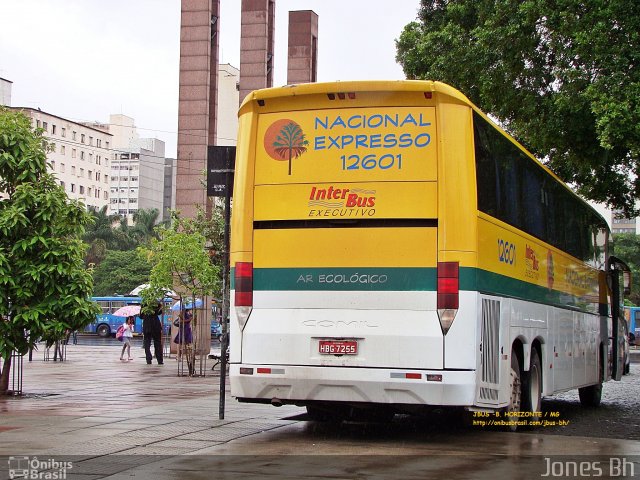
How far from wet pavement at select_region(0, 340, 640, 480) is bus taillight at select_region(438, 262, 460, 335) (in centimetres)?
137

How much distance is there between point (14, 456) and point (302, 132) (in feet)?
15.0

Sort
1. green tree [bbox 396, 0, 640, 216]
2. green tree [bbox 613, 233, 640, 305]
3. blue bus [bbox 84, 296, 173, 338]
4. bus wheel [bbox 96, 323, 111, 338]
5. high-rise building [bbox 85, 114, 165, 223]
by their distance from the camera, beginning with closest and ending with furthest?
green tree [bbox 396, 0, 640, 216] → blue bus [bbox 84, 296, 173, 338] → bus wheel [bbox 96, 323, 111, 338] → green tree [bbox 613, 233, 640, 305] → high-rise building [bbox 85, 114, 165, 223]

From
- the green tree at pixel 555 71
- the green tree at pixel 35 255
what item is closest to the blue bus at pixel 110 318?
the green tree at pixel 555 71

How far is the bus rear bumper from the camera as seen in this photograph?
10422 mm

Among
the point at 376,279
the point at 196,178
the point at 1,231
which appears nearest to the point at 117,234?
the point at 196,178

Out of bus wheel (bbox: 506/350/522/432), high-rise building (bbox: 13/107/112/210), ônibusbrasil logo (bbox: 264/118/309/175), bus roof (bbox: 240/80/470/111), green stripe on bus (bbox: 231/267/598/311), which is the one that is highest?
high-rise building (bbox: 13/107/112/210)

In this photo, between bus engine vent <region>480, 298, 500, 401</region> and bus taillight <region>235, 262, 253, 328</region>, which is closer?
bus engine vent <region>480, 298, 500, 401</region>

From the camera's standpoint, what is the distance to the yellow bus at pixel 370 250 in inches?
416

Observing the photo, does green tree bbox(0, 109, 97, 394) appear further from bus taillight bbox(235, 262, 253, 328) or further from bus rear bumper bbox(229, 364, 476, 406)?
bus rear bumper bbox(229, 364, 476, 406)

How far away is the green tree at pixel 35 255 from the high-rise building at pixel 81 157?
129 m

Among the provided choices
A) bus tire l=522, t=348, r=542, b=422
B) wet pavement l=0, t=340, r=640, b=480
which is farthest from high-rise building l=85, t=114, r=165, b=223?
bus tire l=522, t=348, r=542, b=422

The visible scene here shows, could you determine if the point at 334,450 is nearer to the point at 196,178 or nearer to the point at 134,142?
the point at 196,178

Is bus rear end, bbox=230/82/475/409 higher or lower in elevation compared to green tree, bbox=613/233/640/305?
lower

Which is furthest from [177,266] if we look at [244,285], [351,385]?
[351,385]
